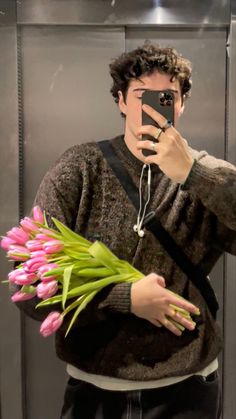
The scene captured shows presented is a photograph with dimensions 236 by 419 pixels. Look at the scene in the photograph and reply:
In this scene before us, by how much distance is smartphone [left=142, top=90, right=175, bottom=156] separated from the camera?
3.21 ft

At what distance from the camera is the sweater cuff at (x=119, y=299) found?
3.05ft

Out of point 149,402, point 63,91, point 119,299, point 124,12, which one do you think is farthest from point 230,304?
point 124,12

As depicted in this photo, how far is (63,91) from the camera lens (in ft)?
4.79

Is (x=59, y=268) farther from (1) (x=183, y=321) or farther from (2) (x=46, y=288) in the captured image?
(1) (x=183, y=321)

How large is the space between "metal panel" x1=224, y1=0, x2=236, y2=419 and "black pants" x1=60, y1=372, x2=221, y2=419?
53cm

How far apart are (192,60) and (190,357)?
2.93 ft

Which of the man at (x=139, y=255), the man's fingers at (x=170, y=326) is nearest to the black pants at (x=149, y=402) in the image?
the man at (x=139, y=255)

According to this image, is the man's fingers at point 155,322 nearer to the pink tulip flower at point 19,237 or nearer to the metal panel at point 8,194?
the pink tulip flower at point 19,237

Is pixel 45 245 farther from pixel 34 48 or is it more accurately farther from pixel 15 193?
pixel 34 48

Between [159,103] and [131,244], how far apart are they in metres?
0.29

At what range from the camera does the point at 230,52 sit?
1.46 metres

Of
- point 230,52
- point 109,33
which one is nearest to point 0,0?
point 109,33

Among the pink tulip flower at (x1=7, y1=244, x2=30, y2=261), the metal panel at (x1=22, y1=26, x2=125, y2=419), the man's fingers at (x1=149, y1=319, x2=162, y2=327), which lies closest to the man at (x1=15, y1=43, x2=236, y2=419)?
the man's fingers at (x1=149, y1=319, x2=162, y2=327)

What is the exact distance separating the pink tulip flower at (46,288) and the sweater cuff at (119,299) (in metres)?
0.10
